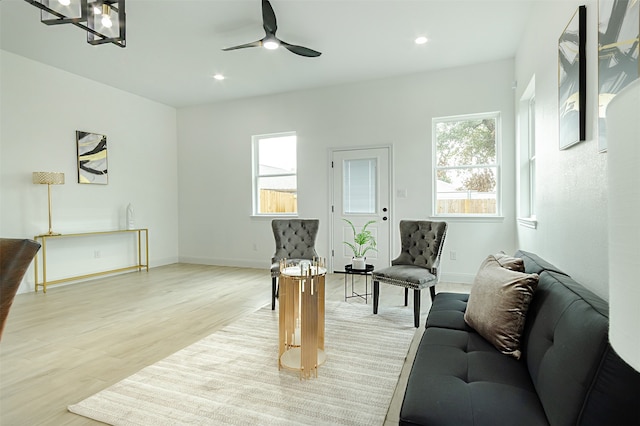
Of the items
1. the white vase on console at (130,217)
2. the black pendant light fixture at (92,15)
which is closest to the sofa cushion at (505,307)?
the black pendant light fixture at (92,15)

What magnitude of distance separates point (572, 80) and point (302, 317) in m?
2.08

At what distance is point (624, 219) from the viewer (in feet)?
1.30

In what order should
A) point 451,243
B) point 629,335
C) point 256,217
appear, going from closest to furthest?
point 629,335, point 451,243, point 256,217

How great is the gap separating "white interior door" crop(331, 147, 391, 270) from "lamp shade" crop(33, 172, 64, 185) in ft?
12.3

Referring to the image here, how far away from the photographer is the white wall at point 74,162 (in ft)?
14.0

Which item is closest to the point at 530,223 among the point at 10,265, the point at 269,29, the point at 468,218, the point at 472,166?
the point at 468,218

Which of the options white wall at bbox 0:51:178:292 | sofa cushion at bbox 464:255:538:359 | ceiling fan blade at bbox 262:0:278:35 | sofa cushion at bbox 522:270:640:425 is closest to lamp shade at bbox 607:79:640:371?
sofa cushion at bbox 522:270:640:425

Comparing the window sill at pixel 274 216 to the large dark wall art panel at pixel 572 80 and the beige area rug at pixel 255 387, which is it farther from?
the large dark wall art panel at pixel 572 80

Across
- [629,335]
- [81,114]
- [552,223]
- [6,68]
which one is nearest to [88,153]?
[81,114]

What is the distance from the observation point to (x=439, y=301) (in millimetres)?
2490

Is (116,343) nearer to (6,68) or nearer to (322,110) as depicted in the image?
(6,68)

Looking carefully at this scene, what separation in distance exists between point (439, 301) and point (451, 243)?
2531 mm

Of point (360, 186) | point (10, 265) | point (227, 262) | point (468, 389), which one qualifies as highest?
point (360, 186)

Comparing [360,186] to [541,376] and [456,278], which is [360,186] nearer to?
[456,278]
